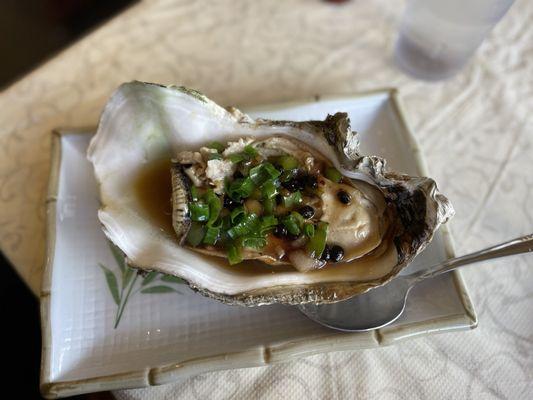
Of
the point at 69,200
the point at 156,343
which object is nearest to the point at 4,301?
the point at 69,200

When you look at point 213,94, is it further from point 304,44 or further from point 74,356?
point 74,356

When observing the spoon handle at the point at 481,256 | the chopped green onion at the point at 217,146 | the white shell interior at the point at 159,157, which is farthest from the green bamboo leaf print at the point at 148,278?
the spoon handle at the point at 481,256

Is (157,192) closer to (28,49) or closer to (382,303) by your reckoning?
(382,303)

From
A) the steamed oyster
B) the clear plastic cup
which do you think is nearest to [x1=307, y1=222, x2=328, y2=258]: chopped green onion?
the steamed oyster

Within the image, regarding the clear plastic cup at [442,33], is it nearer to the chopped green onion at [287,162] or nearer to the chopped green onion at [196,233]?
the chopped green onion at [287,162]

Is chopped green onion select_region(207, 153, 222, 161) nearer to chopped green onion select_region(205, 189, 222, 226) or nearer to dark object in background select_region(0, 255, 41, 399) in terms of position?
chopped green onion select_region(205, 189, 222, 226)
